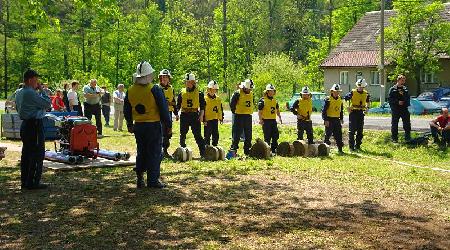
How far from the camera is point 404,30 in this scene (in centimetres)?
4400

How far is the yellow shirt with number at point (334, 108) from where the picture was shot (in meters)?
18.2

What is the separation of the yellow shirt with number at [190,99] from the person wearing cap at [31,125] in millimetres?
5078

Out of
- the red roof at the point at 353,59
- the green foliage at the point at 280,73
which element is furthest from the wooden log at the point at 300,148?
the red roof at the point at 353,59

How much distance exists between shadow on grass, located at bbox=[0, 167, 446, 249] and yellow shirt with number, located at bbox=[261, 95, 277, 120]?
6024mm

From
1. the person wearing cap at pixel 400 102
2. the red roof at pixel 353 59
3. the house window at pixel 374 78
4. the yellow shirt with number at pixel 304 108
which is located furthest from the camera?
the house window at pixel 374 78

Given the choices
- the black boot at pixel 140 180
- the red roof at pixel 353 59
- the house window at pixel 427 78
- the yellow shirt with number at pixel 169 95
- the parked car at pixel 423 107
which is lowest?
the black boot at pixel 140 180

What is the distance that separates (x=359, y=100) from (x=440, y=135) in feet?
9.22

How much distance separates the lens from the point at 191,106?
1516 centimetres

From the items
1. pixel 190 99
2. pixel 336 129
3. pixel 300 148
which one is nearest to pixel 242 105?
pixel 190 99

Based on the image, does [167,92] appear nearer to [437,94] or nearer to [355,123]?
[355,123]

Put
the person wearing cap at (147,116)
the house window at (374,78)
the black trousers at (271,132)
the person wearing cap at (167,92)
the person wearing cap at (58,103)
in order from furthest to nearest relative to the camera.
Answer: the house window at (374,78), the person wearing cap at (58,103), the black trousers at (271,132), the person wearing cap at (167,92), the person wearing cap at (147,116)

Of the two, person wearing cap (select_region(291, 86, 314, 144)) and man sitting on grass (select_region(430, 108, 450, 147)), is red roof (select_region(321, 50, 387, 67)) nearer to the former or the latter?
man sitting on grass (select_region(430, 108, 450, 147))

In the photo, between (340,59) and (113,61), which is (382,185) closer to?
(340,59)

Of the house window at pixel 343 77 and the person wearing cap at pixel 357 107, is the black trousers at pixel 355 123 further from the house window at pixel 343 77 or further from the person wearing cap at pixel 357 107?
the house window at pixel 343 77
